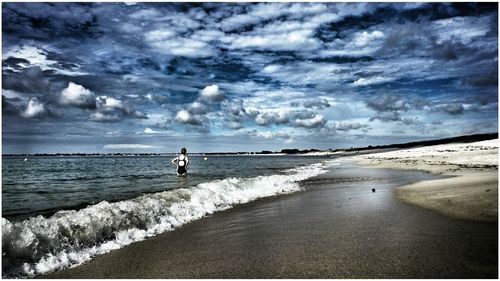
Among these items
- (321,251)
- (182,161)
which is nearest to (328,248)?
(321,251)

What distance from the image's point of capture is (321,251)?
5.67m

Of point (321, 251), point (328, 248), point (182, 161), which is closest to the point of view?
point (321, 251)

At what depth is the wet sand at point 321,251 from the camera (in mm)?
4762

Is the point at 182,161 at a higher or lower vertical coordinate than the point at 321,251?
higher

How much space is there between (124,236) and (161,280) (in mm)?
3184

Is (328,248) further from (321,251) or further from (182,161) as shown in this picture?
(182,161)

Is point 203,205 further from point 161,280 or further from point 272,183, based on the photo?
point 272,183

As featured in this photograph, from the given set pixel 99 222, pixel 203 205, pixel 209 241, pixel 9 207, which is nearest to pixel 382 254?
pixel 209 241

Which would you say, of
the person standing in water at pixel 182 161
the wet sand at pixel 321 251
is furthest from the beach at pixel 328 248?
the person standing in water at pixel 182 161

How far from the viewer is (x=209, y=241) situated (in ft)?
22.8

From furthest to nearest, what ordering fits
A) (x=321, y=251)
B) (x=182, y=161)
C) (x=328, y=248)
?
(x=182, y=161)
(x=328, y=248)
(x=321, y=251)

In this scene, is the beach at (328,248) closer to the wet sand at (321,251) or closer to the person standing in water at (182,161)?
the wet sand at (321,251)

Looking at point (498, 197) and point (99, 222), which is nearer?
point (99, 222)

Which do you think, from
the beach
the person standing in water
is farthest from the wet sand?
the person standing in water
